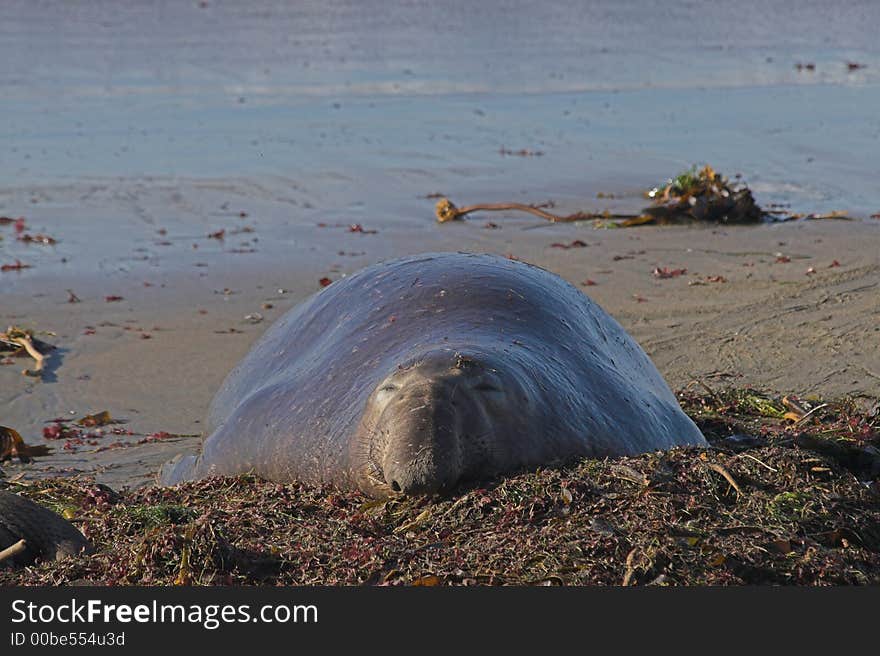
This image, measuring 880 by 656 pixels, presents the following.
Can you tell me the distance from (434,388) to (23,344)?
5.95 meters

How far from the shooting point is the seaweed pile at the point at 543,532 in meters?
4.47

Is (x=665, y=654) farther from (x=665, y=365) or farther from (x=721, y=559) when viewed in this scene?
(x=665, y=365)

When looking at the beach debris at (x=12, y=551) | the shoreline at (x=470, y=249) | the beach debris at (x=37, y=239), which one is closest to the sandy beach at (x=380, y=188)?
the shoreline at (x=470, y=249)

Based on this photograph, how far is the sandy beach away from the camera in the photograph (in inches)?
389

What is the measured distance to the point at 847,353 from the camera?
31.3 ft

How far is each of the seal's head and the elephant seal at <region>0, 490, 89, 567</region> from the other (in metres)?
1.06

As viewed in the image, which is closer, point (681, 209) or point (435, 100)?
point (681, 209)

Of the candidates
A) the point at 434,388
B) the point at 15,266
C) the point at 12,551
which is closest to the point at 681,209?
the point at 15,266

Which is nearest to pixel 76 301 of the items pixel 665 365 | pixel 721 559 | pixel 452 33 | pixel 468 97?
pixel 665 365

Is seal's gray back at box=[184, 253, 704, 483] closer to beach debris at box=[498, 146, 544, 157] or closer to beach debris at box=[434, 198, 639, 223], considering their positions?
beach debris at box=[434, 198, 639, 223]

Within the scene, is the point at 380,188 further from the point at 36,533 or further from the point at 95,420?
the point at 36,533

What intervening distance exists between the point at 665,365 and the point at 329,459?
4.34m

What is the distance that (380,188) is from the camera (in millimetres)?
16078

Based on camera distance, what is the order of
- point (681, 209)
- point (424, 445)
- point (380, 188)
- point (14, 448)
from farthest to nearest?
point (380, 188), point (681, 209), point (14, 448), point (424, 445)
